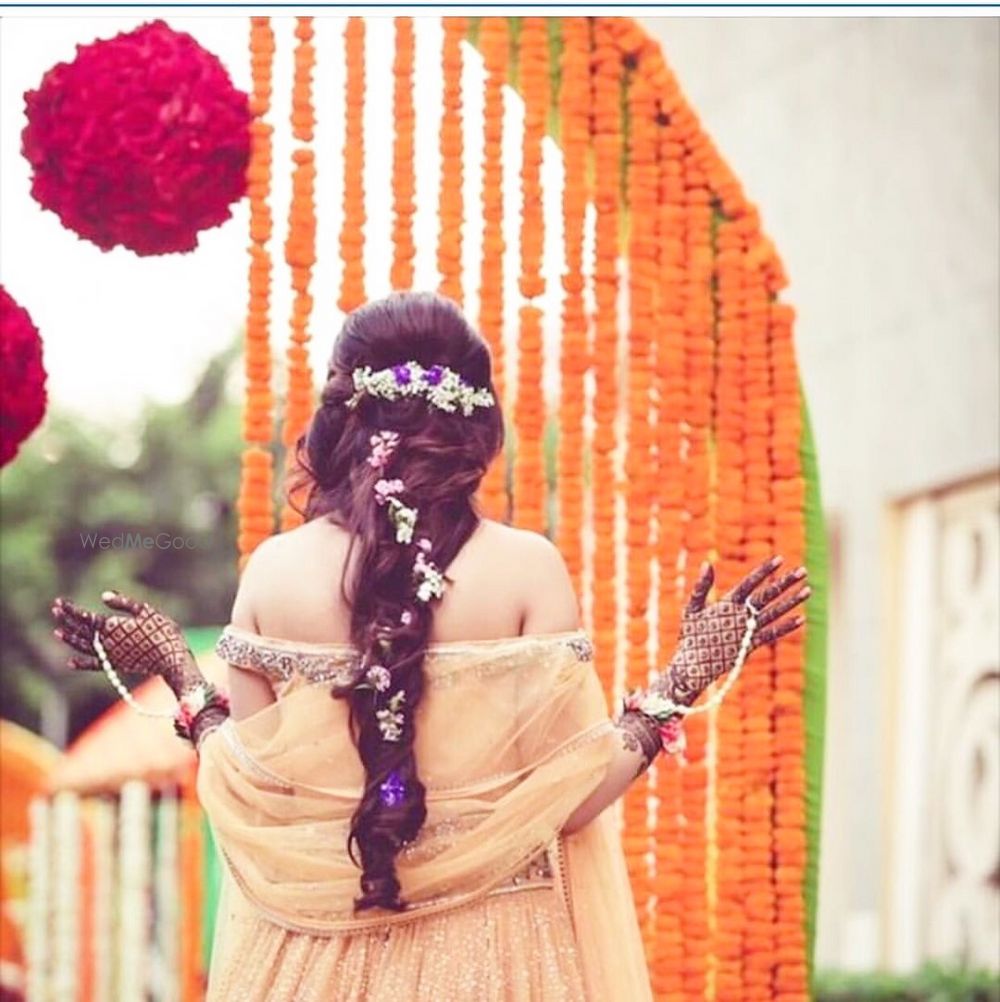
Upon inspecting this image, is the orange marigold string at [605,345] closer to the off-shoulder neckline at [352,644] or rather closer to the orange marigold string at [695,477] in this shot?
the orange marigold string at [695,477]

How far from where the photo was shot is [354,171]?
3240mm

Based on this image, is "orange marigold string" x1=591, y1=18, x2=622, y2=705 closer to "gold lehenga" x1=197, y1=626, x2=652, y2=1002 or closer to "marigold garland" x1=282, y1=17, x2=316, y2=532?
"marigold garland" x1=282, y1=17, x2=316, y2=532

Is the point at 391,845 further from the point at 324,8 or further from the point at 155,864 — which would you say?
the point at 155,864

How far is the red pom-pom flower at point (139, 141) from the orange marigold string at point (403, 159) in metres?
0.23

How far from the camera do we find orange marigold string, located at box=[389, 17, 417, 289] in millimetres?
3244

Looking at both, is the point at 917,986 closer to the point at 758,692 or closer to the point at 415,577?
the point at 758,692

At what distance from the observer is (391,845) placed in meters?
2.15

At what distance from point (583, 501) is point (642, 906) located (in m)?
0.62

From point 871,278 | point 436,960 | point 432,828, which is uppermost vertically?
point 871,278

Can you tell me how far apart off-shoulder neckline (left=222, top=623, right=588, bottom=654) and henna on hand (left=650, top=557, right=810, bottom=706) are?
148 millimetres

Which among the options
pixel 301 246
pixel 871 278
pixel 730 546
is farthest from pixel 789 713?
pixel 871 278

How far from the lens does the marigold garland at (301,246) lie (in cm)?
319

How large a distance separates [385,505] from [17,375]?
1247mm

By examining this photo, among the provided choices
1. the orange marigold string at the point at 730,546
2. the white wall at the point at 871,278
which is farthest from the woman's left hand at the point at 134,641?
the white wall at the point at 871,278
